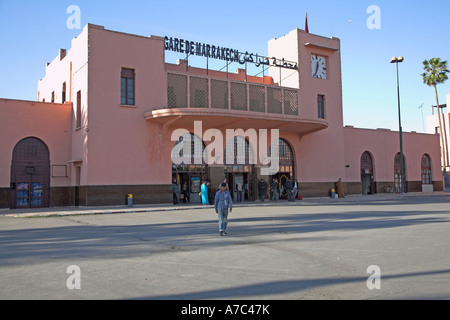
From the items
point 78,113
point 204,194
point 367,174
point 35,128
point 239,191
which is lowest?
point 204,194

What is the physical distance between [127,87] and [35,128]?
6.55 m

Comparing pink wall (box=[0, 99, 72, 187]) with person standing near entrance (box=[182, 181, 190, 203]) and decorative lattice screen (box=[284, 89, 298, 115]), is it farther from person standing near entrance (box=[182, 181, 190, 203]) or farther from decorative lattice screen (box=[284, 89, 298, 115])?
decorative lattice screen (box=[284, 89, 298, 115])

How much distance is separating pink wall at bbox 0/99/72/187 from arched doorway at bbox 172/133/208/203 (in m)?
7.43

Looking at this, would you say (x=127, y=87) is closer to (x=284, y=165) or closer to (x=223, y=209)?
(x=284, y=165)

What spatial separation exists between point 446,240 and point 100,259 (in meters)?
8.51

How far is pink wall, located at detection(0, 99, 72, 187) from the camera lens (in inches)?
982

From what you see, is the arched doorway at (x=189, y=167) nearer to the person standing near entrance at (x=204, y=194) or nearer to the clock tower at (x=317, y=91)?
the person standing near entrance at (x=204, y=194)

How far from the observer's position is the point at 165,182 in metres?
26.9

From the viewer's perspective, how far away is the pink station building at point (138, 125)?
2502 centimetres

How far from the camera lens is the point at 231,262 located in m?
7.97

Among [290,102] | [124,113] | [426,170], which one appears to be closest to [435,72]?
[426,170]

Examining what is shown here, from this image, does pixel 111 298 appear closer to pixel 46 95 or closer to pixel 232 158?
pixel 232 158
